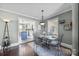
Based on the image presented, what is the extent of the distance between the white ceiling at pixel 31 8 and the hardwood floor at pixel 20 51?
746 millimetres

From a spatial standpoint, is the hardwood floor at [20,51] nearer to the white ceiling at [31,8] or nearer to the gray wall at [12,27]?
the gray wall at [12,27]

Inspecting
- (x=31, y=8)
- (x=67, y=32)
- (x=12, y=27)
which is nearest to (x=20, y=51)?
(x=12, y=27)

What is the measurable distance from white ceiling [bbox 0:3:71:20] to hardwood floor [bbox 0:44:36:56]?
75cm

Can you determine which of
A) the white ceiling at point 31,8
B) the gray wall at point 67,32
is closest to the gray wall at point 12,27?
the white ceiling at point 31,8

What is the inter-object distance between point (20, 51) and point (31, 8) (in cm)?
103

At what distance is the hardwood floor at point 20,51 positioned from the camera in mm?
2125

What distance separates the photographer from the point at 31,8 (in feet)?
6.97

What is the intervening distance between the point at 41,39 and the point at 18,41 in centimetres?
54

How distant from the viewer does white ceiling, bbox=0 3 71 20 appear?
2.09 metres

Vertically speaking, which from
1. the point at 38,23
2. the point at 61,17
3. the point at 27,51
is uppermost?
the point at 61,17

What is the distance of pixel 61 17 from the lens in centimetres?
212

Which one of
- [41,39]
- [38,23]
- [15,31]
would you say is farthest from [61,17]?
[15,31]

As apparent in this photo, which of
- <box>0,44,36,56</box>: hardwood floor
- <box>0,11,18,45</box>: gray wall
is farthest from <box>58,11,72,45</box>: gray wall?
<box>0,11,18,45</box>: gray wall

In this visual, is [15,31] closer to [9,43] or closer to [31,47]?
[9,43]
